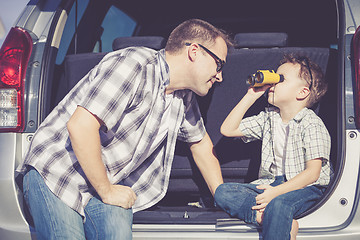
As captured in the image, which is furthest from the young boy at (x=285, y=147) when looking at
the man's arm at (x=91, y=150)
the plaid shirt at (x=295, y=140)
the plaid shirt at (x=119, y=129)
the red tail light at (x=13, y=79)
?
the red tail light at (x=13, y=79)

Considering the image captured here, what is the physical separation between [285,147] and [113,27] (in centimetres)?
207

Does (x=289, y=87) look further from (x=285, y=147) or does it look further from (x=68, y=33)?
(x=68, y=33)

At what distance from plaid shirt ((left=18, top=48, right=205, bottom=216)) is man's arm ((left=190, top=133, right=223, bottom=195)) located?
0.22 metres

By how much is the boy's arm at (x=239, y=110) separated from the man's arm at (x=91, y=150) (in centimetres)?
72

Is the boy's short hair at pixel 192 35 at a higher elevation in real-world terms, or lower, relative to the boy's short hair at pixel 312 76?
higher

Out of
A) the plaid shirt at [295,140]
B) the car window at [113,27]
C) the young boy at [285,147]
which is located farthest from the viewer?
the car window at [113,27]

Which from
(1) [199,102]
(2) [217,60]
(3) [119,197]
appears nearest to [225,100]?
(1) [199,102]

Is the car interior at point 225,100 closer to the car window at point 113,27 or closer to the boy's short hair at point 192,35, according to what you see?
the boy's short hair at point 192,35

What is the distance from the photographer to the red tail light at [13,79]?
207 centimetres

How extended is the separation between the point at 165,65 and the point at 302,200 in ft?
2.94

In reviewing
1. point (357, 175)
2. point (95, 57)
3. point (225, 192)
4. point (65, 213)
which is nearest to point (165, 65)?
point (95, 57)

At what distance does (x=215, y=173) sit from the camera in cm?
235

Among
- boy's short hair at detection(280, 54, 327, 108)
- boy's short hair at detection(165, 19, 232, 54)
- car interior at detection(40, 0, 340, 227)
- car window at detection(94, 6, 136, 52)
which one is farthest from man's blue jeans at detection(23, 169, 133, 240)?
car window at detection(94, 6, 136, 52)

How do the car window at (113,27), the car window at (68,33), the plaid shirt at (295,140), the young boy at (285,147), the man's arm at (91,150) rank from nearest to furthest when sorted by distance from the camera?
the man's arm at (91,150) → the young boy at (285,147) → the plaid shirt at (295,140) → the car window at (68,33) → the car window at (113,27)
